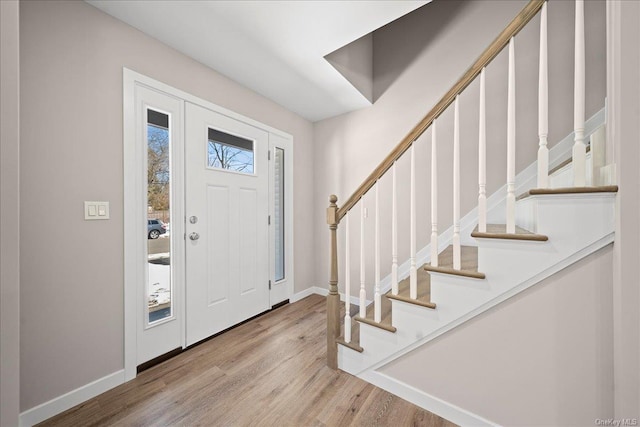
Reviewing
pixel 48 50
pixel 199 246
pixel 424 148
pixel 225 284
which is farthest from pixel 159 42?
pixel 424 148

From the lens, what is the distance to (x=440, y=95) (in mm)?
2377

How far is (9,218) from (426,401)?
2.09 meters

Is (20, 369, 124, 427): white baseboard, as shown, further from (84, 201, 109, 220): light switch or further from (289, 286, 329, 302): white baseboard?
(289, 286, 329, 302): white baseboard

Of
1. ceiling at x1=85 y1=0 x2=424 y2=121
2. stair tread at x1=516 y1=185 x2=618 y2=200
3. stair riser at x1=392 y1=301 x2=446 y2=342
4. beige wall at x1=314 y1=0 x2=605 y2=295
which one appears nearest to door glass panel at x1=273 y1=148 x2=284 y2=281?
beige wall at x1=314 y1=0 x2=605 y2=295

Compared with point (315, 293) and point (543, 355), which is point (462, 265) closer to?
point (543, 355)

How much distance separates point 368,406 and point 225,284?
1.52 meters

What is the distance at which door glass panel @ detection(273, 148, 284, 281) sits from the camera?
9.50 feet

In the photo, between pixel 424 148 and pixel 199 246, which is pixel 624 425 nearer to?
pixel 424 148

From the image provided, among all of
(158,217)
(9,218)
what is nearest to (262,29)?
(158,217)

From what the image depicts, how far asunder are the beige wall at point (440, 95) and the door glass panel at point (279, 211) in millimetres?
623

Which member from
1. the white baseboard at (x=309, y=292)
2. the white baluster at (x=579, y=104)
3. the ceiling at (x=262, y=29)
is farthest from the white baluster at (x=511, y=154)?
the white baseboard at (x=309, y=292)

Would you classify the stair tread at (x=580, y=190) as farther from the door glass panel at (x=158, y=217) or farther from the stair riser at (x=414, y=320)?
the door glass panel at (x=158, y=217)

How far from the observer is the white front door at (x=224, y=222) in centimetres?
203

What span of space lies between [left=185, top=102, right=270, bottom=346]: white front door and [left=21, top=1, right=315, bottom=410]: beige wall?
49 centimetres
